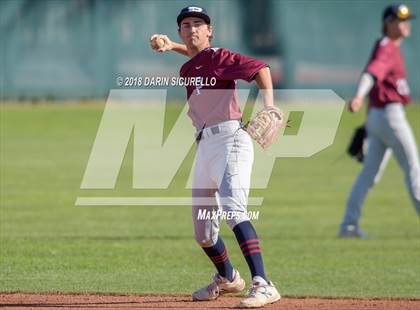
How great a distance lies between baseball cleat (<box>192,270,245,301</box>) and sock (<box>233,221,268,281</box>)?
702 millimetres

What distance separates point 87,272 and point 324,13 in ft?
70.0

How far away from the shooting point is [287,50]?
29938mm

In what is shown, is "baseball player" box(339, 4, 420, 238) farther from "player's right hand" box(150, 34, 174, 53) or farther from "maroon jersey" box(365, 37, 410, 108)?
"player's right hand" box(150, 34, 174, 53)

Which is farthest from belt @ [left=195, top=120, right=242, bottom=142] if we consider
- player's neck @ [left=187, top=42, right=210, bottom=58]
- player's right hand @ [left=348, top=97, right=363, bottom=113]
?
player's right hand @ [left=348, top=97, right=363, bottom=113]

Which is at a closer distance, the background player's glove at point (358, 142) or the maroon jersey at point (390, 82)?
the maroon jersey at point (390, 82)

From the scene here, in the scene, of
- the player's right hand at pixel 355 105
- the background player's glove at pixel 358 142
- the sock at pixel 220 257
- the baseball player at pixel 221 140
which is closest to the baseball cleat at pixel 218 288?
the sock at pixel 220 257

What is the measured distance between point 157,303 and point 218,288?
499mm

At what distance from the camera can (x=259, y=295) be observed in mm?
7594

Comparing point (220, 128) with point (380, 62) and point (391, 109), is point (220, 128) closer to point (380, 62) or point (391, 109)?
point (380, 62)

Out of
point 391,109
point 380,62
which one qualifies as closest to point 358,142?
point 391,109

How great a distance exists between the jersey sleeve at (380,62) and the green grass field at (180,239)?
1902 millimetres

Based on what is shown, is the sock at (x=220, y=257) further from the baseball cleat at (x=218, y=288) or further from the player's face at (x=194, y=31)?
the player's face at (x=194, y=31)

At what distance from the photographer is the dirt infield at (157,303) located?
803 centimetres

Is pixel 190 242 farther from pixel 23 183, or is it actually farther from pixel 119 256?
pixel 23 183
